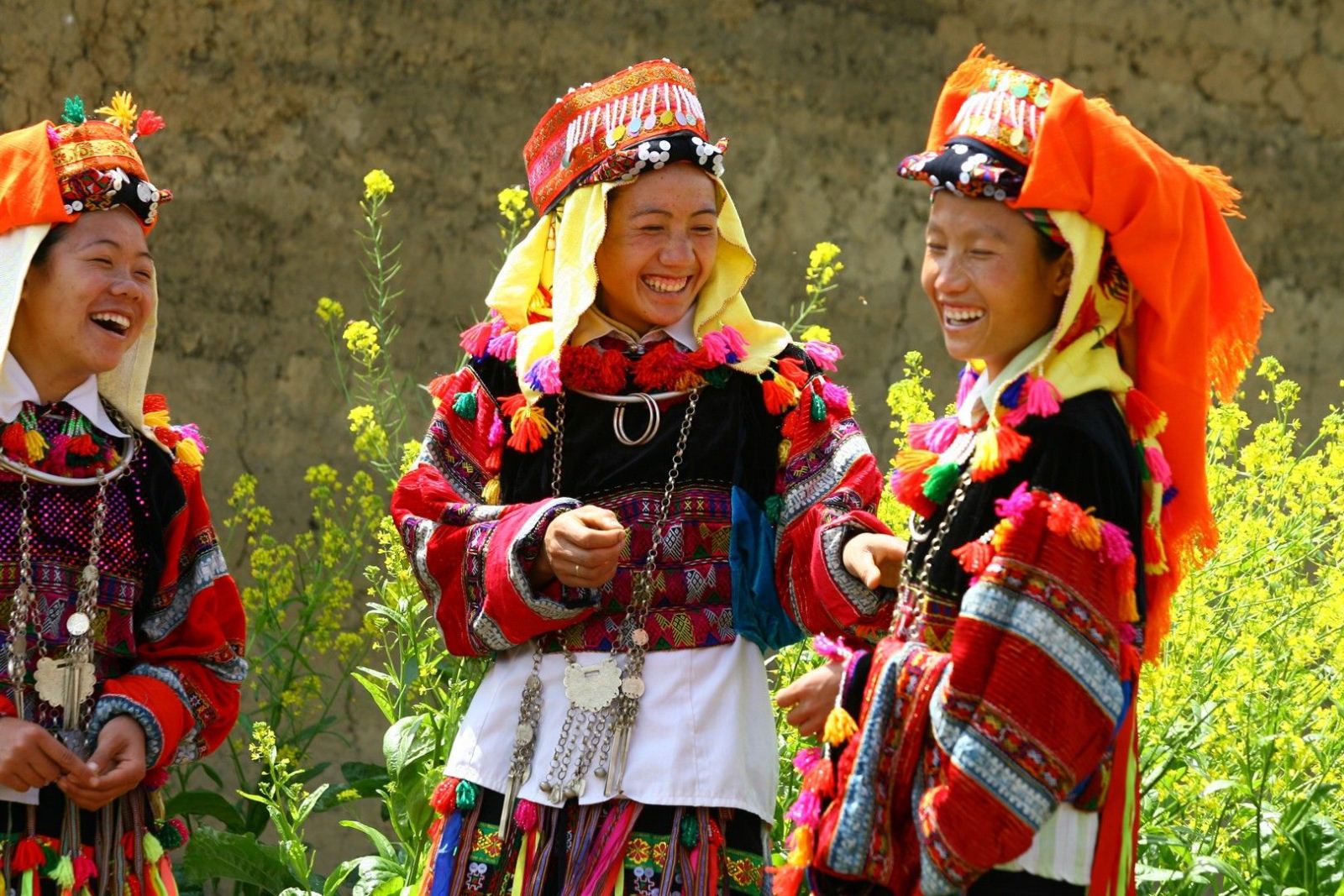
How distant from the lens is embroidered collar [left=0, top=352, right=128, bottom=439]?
306cm

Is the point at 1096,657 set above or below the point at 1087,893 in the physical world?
above

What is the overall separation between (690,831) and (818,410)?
2.49 ft

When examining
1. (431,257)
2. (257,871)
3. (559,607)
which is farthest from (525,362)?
(431,257)

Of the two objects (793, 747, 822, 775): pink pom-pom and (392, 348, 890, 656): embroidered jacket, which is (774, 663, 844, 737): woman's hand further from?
(392, 348, 890, 656): embroidered jacket

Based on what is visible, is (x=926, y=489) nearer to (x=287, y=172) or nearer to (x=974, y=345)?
(x=974, y=345)

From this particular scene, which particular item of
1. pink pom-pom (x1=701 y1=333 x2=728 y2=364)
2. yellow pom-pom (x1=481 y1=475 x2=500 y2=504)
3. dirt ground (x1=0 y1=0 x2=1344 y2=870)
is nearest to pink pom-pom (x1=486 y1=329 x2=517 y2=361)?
yellow pom-pom (x1=481 y1=475 x2=500 y2=504)

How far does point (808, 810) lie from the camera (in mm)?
2568

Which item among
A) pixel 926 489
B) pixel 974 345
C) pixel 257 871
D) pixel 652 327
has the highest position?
pixel 652 327

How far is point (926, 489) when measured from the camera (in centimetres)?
253

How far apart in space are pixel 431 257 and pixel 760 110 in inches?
49.4

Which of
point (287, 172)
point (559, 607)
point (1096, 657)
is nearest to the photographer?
point (1096, 657)

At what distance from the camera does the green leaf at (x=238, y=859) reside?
4.20 m

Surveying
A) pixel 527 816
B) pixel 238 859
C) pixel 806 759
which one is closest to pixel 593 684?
pixel 527 816

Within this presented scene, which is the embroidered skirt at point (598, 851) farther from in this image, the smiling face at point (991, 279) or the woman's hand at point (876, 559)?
the smiling face at point (991, 279)
